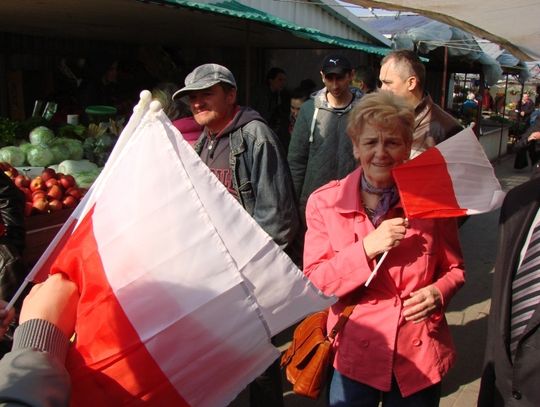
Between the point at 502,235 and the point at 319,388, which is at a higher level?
the point at 502,235

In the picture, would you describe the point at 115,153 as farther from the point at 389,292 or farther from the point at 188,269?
the point at 389,292

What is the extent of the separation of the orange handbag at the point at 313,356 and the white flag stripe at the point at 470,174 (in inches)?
23.0

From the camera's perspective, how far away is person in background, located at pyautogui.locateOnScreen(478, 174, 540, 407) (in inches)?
63.4

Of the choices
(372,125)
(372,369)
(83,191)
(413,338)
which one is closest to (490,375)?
(413,338)

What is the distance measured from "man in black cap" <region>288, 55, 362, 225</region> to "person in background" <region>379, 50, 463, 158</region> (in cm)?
65

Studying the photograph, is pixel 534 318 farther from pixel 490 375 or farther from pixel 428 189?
pixel 428 189

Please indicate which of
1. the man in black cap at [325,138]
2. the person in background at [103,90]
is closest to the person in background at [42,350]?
the man in black cap at [325,138]

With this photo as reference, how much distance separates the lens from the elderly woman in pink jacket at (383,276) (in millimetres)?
1923

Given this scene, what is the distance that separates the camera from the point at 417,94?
128 inches

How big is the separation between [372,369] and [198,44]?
833cm

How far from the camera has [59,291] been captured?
1299mm

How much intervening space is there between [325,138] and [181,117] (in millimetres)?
1036

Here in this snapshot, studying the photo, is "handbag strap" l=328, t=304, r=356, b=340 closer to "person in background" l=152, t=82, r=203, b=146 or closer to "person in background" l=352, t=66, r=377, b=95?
"person in background" l=152, t=82, r=203, b=146

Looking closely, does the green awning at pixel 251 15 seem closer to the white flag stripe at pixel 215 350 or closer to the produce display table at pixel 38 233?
the produce display table at pixel 38 233
